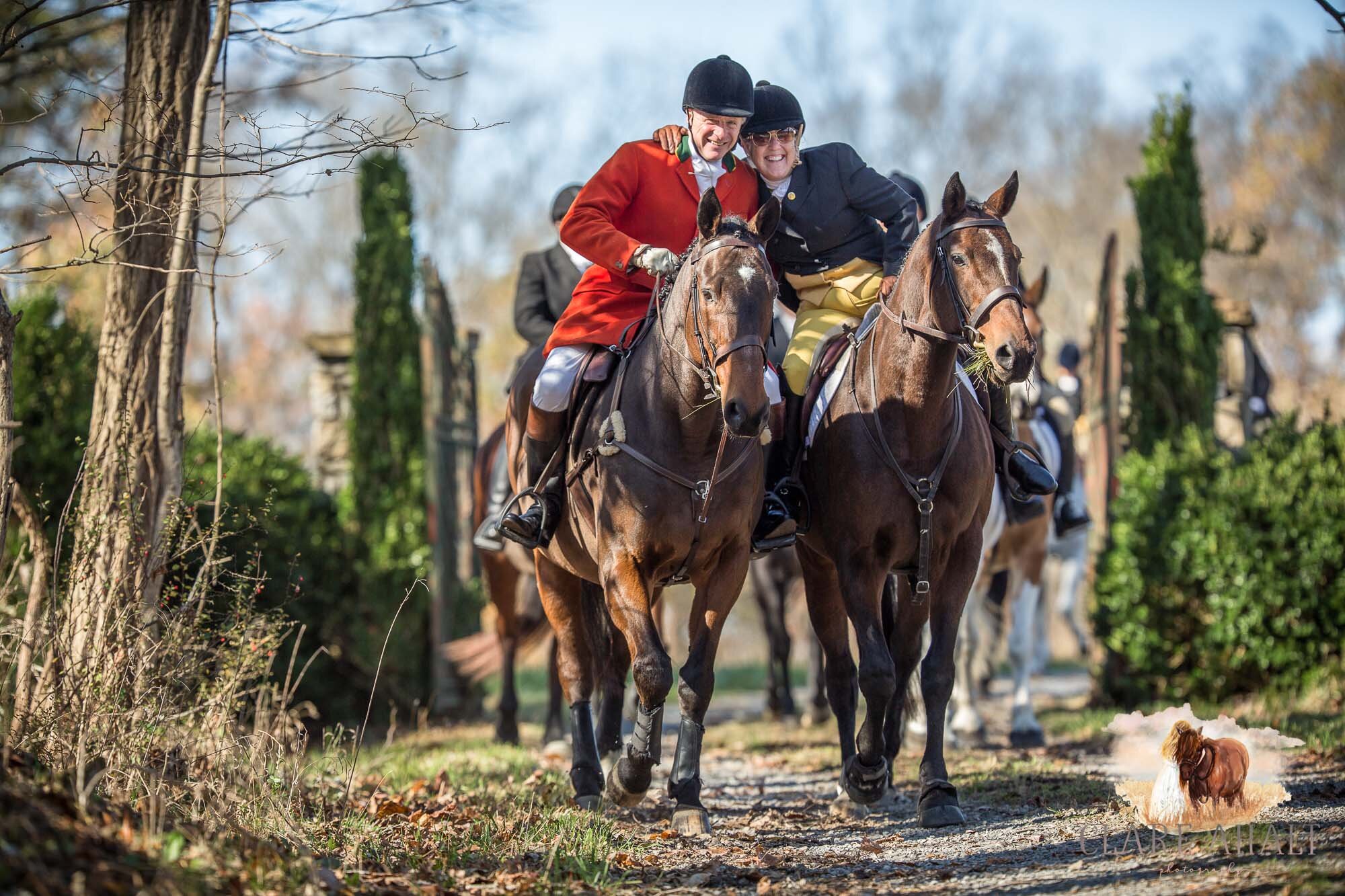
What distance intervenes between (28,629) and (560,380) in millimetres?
2254

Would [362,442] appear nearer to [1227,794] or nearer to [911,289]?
[911,289]

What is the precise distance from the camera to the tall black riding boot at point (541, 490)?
572cm

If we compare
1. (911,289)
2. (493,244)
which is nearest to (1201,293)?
(911,289)

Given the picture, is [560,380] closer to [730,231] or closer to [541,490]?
[541,490]

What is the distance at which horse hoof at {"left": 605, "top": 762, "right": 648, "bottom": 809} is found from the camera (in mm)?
5352

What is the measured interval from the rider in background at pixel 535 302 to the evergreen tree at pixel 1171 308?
480cm

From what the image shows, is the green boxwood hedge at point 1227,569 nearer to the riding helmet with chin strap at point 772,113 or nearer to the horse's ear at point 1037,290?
the horse's ear at point 1037,290

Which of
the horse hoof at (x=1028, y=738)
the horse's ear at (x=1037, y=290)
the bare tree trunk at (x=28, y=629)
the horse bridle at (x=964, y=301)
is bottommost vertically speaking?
the horse hoof at (x=1028, y=738)

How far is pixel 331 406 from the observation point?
12.1m

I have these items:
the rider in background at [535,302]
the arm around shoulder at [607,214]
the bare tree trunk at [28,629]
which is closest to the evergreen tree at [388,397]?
the rider in background at [535,302]

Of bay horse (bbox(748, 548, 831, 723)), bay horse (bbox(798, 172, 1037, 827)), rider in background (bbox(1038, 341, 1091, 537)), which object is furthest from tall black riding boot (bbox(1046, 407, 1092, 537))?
bay horse (bbox(798, 172, 1037, 827))

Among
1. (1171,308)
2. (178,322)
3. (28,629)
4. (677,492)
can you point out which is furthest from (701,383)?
(1171,308)

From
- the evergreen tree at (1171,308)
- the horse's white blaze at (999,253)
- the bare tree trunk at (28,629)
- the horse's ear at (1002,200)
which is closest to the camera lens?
the bare tree trunk at (28,629)

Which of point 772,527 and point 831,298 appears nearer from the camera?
point 772,527
